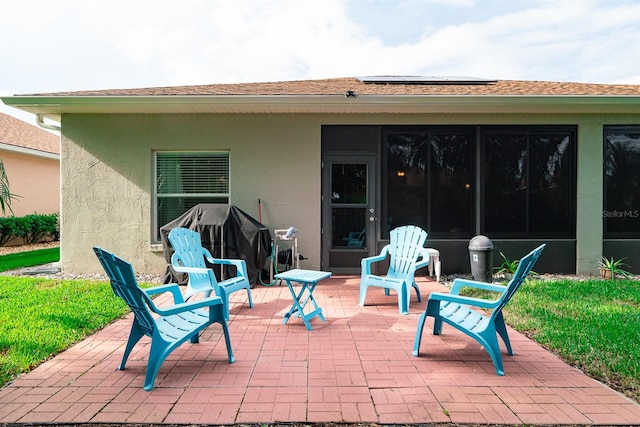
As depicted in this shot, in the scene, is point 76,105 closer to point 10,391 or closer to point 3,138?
point 10,391

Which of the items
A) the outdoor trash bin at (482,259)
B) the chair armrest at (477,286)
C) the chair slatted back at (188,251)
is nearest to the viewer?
the chair armrest at (477,286)

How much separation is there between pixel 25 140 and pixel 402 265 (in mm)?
14552

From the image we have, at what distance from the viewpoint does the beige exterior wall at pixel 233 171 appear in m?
7.07

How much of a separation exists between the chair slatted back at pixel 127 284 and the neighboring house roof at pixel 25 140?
480 inches

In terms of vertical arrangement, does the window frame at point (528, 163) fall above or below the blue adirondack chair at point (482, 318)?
above

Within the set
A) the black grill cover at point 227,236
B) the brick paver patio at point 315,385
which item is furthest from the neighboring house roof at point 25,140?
the brick paver patio at point 315,385

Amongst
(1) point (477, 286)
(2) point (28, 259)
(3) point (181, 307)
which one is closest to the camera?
(3) point (181, 307)

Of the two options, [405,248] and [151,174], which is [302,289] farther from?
[151,174]

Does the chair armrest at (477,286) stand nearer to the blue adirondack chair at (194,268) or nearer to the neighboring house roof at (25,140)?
the blue adirondack chair at (194,268)

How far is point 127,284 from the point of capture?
8.55 ft

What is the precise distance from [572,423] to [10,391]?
11.9 ft

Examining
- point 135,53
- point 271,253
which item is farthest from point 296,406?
point 135,53

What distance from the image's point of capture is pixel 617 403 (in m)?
2.49

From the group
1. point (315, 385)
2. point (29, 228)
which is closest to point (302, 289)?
point (315, 385)
